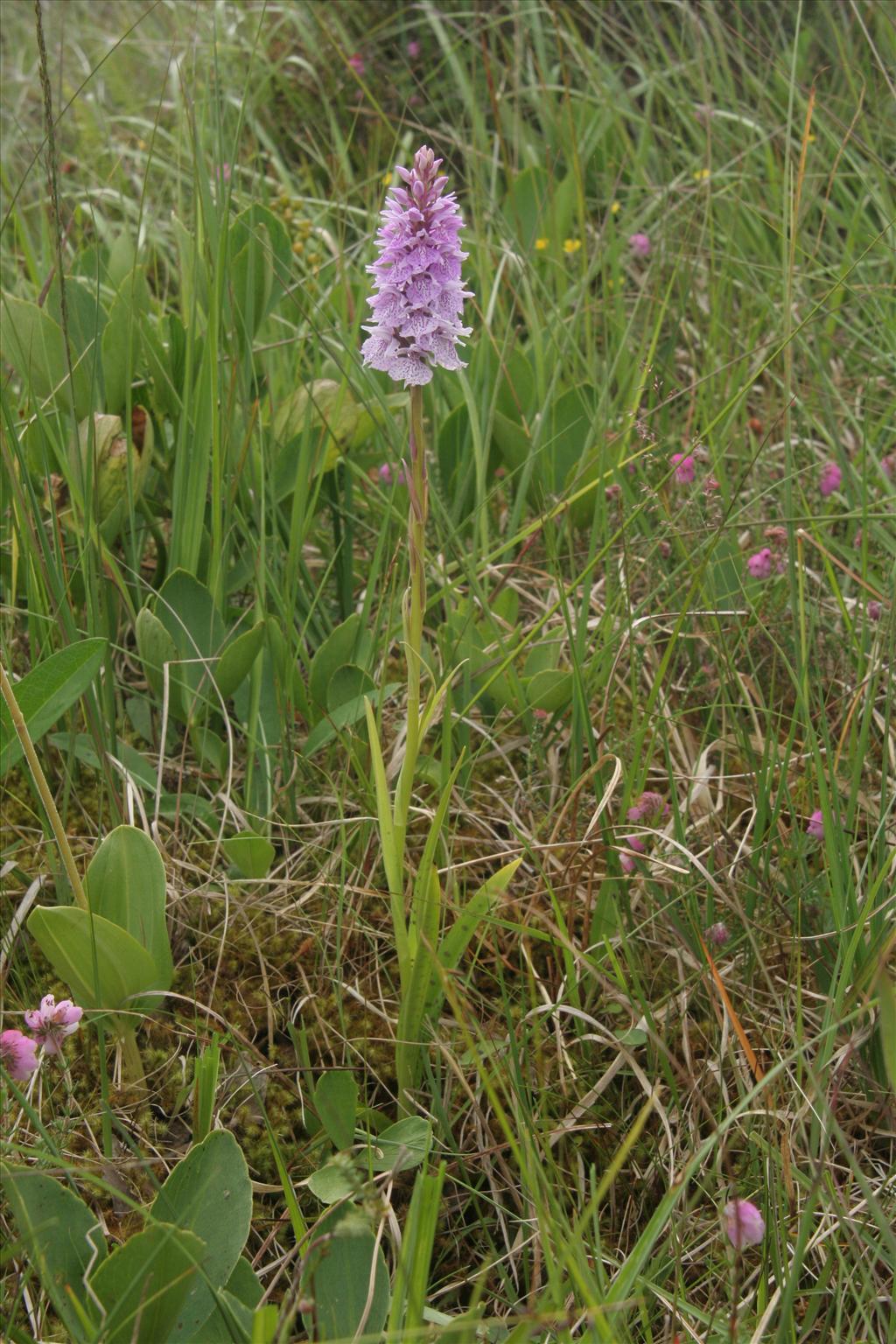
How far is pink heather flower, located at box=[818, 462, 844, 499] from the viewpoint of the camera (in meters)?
2.16

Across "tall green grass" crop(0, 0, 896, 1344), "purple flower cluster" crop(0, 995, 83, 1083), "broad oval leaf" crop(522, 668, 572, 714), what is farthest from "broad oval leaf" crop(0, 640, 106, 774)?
"broad oval leaf" crop(522, 668, 572, 714)

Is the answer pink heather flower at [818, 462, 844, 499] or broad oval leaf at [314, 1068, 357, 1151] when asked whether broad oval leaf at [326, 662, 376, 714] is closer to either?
broad oval leaf at [314, 1068, 357, 1151]

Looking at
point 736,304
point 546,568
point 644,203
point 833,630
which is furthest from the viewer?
point 644,203

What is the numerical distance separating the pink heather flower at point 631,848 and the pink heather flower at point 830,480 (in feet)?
2.98

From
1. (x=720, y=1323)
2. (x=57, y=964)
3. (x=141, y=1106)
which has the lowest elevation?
(x=720, y=1323)

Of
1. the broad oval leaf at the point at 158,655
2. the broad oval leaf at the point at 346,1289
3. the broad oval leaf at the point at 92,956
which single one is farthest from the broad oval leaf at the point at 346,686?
the broad oval leaf at the point at 346,1289

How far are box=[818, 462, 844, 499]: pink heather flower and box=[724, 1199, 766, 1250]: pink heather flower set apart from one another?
147 centimetres

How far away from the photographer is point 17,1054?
1.18m

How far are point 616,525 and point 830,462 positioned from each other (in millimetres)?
415

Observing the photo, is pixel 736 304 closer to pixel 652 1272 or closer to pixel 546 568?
pixel 546 568

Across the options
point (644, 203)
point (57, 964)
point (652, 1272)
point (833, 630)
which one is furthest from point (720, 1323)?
point (644, 203)

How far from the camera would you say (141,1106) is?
1.41 metres

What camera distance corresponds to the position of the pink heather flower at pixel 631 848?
5.08ft

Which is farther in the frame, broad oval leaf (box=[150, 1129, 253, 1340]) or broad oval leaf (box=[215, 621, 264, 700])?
broad oval leaf (box=[215, 621, 264, 700])
